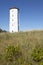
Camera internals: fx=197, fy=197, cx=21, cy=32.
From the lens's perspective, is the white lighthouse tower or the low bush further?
the white lighthouse tower

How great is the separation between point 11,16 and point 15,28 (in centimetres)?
428

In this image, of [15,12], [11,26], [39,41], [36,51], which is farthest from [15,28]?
[36,51]

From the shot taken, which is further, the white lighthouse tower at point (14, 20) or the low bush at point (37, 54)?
the white lighthouse tower at point (14, 20)

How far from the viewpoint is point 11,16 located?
56.1 meters

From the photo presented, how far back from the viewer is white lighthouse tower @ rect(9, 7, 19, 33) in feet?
174

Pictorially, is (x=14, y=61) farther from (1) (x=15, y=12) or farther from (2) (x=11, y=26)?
(1) (x=15, y=12)

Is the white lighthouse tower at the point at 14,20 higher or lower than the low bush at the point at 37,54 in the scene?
higher

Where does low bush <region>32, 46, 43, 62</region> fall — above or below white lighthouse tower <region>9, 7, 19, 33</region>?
below

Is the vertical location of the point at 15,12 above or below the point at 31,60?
above

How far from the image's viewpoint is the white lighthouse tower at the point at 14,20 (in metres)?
53.2

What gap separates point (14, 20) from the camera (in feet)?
181

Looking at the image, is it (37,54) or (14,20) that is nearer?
(37,54)

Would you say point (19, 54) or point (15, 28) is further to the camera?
point (15, 28)

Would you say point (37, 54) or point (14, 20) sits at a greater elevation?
point (14, 20)
